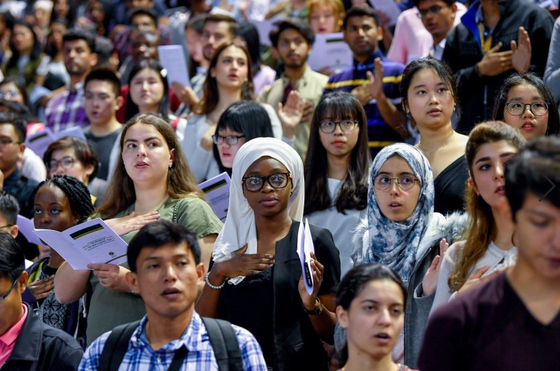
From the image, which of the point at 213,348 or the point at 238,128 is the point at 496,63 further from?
the point at 213,348

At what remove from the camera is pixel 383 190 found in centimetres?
484

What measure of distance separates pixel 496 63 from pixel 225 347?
128 inches

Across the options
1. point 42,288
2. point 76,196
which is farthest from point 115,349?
point 76,196

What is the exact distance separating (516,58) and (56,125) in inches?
187

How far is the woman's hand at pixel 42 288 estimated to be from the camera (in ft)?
18.1

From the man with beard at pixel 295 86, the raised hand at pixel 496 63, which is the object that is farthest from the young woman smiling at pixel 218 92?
the raised hand at pixel 496 63

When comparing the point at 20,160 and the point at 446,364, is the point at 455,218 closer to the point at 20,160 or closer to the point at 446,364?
the point at 446,364

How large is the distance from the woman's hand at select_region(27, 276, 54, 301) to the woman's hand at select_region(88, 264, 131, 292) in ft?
2.40

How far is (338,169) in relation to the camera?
594cm

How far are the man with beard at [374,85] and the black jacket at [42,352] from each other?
3.10m

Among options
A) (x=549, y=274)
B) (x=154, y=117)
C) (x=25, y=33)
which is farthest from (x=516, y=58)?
(x=25, y=33)

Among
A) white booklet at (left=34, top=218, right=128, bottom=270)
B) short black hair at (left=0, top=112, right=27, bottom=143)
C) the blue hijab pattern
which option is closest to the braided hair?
white booklet at (left=34, top=218, right=128, bottom=270)

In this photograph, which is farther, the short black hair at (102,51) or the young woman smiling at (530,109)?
the short black hair at (102,51)

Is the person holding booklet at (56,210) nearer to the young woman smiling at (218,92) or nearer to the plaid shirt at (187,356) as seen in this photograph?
the young woman smiling at (218,92)
